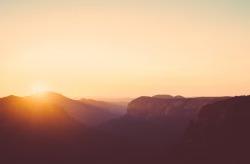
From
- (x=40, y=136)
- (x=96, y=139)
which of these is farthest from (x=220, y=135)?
(x=40, y=136)

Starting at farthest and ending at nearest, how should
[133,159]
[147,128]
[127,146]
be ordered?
[147,128]
[127,146]
[133,159]

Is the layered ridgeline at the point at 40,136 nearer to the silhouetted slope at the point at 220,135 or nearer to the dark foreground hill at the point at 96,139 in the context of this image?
the dark foreground hill at the point at 96,139

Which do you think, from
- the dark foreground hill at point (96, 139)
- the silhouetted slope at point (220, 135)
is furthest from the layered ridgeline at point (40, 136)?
the silhouetted slope at point (220, 135)

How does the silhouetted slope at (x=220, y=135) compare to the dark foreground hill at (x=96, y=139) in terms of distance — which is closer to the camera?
the silhouetted slope at (x=220, y=135)

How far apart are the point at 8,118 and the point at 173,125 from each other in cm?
11356

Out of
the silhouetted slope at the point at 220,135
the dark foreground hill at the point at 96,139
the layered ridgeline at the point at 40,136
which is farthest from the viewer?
the layered ridgeline at the point at 40,136

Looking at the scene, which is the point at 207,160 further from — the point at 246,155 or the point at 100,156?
the point at 100,156

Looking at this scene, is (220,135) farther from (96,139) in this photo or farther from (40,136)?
(40,136)

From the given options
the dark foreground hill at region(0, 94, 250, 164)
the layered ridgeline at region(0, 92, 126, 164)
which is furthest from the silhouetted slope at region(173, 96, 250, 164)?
the layered ridgeline at region(0, 92, 126, 164)

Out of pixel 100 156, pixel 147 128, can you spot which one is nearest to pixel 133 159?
pixel 100 156

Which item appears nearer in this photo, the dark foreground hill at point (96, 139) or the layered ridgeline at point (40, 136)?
the dark foreground hill at point (96, 139)

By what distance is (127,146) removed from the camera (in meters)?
115

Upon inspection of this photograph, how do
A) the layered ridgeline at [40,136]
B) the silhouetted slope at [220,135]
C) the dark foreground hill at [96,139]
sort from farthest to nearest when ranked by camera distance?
the layered ridgeline at [40,136] < the dark foreground hill at [96,139] < the silhouetted slope at [220,135]

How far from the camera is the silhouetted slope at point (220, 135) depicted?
268 ft
